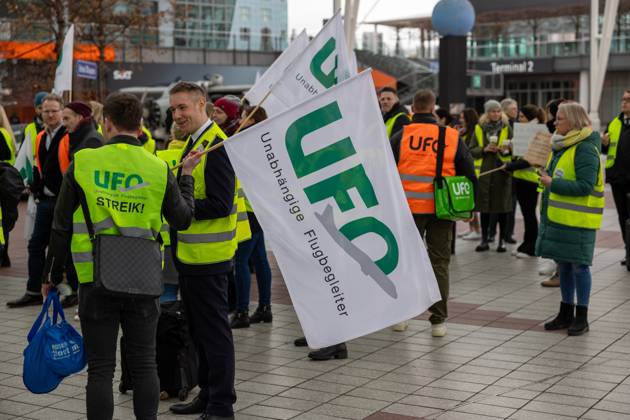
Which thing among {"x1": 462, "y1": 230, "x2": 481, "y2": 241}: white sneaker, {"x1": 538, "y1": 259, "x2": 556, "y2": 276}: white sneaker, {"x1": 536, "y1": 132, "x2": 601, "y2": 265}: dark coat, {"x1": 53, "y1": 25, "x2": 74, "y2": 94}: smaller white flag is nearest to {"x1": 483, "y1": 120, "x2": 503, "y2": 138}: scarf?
{"x1": 462, "y1": 230, "x2": 481, "y2": 241}: white sneaker

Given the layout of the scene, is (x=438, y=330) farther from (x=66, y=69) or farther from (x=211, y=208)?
(x=66, y=69)

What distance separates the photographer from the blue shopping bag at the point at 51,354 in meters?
5.22

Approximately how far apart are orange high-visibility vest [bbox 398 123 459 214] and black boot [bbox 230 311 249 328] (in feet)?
5.50

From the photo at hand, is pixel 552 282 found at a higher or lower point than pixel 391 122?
lower

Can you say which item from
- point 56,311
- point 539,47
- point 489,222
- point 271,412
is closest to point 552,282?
point 489,222

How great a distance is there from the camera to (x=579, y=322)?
8.02 m

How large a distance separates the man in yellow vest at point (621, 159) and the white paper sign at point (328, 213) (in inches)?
262

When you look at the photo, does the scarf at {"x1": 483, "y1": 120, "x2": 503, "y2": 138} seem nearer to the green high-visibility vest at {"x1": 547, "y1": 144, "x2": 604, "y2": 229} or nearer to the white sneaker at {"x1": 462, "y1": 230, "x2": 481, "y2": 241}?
the white sneaker at {"x1": 462, "y1": 230, "x2": 481, "y2": 241}

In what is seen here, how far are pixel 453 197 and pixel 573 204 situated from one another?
0.97m

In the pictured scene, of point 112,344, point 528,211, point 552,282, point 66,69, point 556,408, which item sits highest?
point 66,69

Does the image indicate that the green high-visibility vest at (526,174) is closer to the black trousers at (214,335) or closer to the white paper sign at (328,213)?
the white paper sign at (328,213)

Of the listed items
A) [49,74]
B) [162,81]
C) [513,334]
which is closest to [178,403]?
[513,334]

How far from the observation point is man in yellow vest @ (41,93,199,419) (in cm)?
486

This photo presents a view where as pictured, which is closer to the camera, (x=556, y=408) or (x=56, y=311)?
(x=56, y=311)
